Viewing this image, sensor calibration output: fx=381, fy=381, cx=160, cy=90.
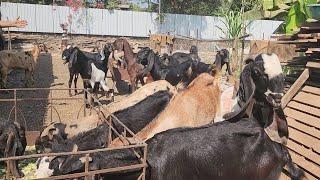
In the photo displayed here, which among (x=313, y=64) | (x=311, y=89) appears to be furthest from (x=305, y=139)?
(x=313, y=64)

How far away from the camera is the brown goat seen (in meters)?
5.66

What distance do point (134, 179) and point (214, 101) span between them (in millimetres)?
3256

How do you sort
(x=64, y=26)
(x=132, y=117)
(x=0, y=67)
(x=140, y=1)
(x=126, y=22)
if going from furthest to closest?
(x=140, y=1)
(x=126, y=22)
(x=64, y=26)
(x=0, y=67)
(x=132, y=117)

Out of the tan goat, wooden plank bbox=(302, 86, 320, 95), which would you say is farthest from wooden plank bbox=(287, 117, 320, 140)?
the tan goat

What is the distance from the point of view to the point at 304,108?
648 cm

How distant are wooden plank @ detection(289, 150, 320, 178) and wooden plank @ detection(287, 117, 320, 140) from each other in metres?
0.41

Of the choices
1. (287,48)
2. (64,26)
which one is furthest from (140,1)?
(287,48)

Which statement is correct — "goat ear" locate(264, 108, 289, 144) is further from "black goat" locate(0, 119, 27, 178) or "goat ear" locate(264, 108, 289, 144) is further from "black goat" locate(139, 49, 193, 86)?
"black goat" locate(139, 49, 193, 86)

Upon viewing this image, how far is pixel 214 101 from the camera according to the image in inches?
265

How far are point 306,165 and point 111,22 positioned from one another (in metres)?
A: 24.9

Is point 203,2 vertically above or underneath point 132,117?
above

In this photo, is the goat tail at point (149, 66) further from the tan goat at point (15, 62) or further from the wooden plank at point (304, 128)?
the wooden plank at point (304, 128)

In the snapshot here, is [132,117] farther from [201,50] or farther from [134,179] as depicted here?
[201,50]

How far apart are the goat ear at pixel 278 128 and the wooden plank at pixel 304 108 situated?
0.96 meters
